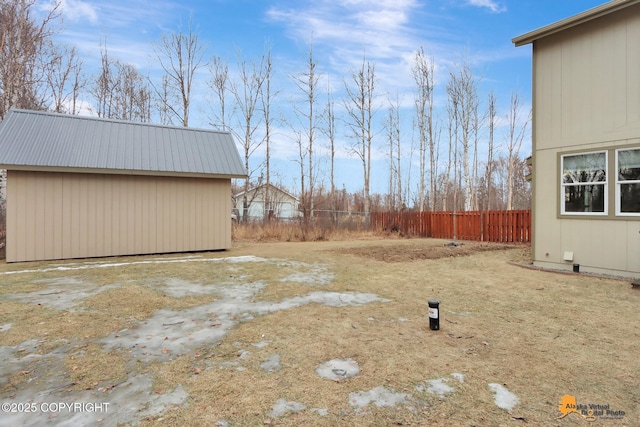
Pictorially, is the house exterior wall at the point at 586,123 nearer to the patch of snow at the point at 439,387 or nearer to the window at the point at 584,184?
the window at the point at 584,184

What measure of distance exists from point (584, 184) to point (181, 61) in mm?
18709

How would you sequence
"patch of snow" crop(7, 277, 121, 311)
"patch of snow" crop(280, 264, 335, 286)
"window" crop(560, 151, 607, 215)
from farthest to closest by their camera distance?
1. "window" crop(560, 151, 607, 215)
2. "patch of snow" crop(280, 264, 335, 286)
3. "patch of snow" crop(7, 277, 121, 311)

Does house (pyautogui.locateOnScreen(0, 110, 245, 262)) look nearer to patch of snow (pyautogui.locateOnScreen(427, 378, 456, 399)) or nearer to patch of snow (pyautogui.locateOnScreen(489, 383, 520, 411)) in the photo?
patch of snow (pyautogui.locateOnScreen(427, 378, 456, 399))

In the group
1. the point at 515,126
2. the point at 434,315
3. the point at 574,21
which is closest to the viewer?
the point at 434,315

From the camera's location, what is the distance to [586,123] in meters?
6.65

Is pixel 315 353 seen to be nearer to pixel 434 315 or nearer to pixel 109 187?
pixel 434 315

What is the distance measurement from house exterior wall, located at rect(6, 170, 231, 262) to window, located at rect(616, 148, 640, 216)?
30.7 ft

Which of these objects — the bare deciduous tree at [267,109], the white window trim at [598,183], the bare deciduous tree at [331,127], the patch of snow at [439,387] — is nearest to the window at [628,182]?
the white window trim at [598,183]

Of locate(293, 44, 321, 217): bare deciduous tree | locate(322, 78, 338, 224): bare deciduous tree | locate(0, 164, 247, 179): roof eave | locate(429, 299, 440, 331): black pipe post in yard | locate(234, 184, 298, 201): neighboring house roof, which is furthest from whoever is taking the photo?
locate(322, 78, 338, 224): bare deciduous tree

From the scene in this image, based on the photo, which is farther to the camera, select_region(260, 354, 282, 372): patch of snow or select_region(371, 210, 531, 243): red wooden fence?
select_region(371, 210, 531, 243): red wooden fence

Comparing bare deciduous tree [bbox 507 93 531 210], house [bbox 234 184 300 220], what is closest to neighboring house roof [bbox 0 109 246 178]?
house [bbox 234 184 300 220]

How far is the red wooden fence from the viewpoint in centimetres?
1239

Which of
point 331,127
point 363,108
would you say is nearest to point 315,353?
point 363,108

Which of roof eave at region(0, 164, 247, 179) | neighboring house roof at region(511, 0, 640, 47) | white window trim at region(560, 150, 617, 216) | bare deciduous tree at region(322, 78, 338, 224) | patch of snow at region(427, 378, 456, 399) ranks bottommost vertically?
patch of snow at region(427, 378, 456, 399)
